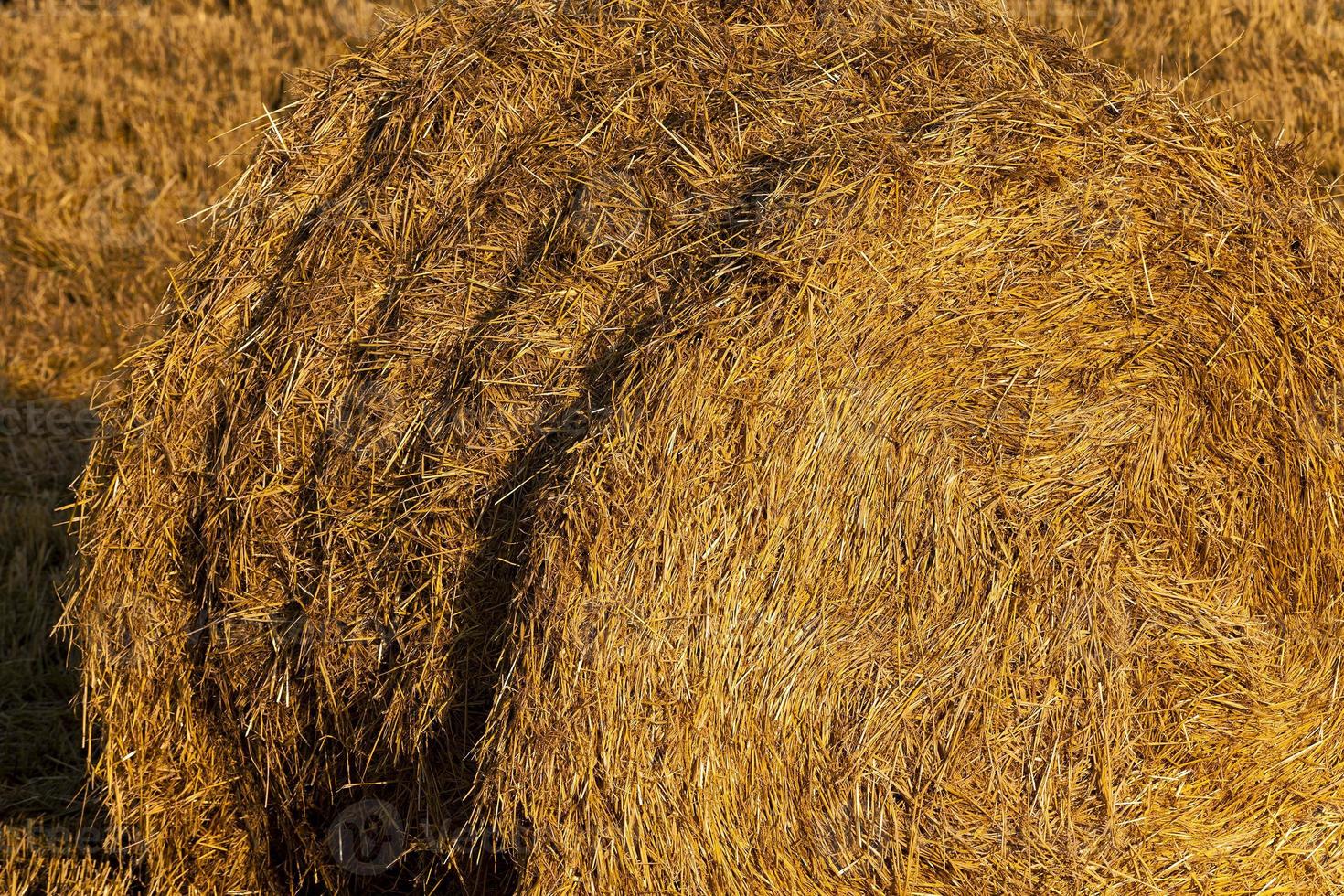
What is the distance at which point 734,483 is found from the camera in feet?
10.6

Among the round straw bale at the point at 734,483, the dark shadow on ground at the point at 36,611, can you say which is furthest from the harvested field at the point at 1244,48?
the dark shadow on ground at the point at 36,611

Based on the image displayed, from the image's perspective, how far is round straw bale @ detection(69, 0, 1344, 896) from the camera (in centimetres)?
318

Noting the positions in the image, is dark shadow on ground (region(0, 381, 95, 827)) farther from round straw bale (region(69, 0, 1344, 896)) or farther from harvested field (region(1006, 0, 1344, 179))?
harvested field (region(1006, 0, 1344, 179))

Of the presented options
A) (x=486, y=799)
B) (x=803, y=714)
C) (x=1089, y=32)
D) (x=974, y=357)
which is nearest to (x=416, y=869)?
(x=486, y=799)

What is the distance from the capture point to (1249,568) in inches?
147

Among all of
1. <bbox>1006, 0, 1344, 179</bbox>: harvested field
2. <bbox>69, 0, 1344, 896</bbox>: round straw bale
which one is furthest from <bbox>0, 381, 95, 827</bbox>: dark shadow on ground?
<bbox>1006, 0, 1344, 179</bbox>: harvested field

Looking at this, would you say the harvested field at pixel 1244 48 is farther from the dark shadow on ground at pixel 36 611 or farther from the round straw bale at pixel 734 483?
the dark shadow on ground at pixel 36 611

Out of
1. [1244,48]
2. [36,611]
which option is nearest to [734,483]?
[36,611]

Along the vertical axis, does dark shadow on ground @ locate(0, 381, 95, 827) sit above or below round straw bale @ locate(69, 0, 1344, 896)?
below

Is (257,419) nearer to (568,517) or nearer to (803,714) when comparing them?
(568,517)

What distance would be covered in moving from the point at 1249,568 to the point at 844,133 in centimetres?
148

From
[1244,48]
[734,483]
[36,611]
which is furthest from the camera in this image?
[1244,48]

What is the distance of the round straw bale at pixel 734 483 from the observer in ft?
10.4

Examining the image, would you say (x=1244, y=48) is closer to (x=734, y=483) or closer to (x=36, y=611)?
(x=734, y=483)
